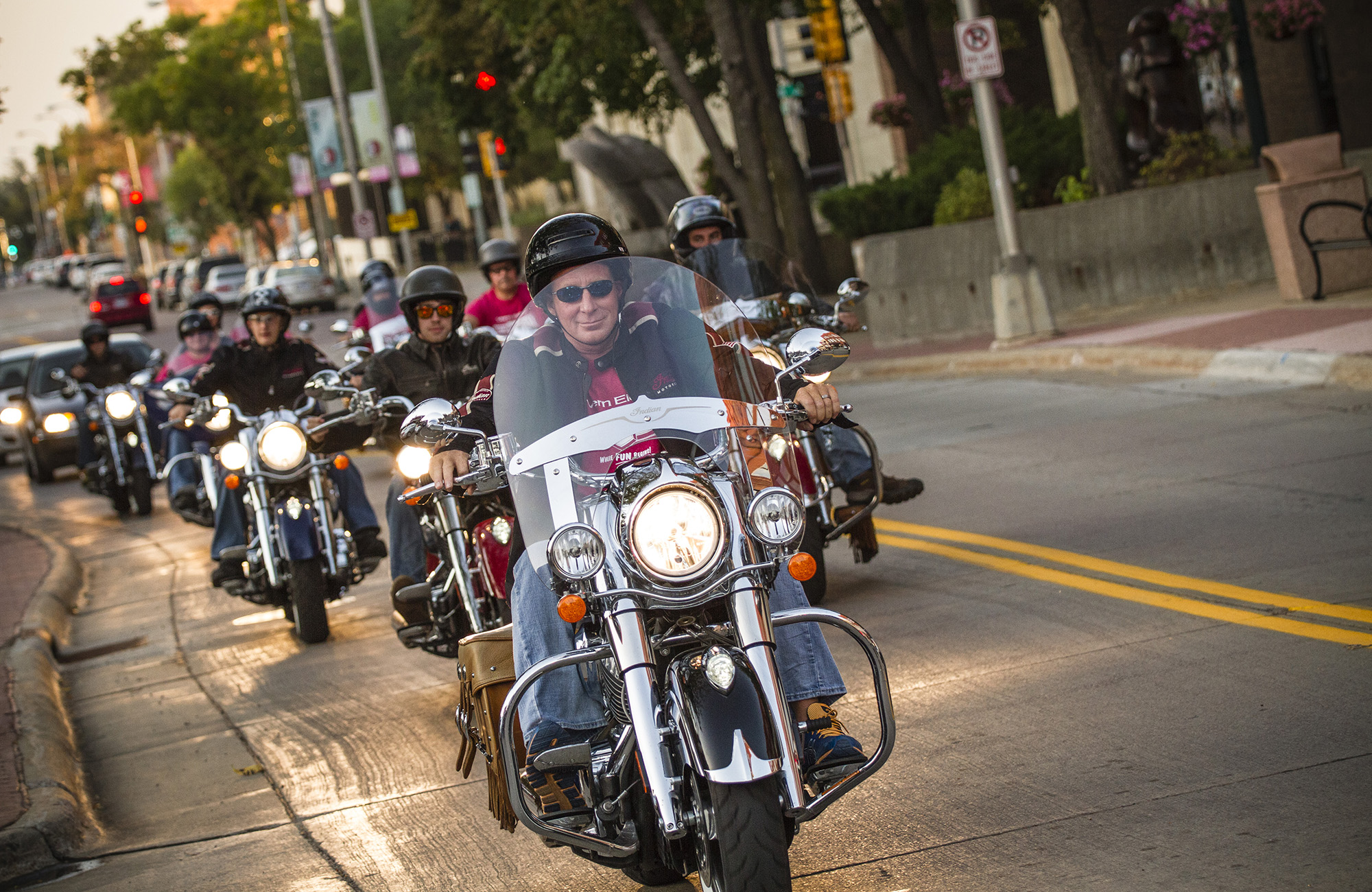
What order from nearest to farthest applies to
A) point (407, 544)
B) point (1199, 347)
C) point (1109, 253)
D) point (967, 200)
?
point (407, 544) < point (1199, 347) < point (1109, 253) < point (967, 200)

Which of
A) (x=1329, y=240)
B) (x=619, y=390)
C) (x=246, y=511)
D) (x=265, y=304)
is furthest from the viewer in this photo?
(x=1329, y=240)

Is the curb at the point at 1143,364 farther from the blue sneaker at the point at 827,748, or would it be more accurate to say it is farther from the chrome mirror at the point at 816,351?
the blue sneaker at the point at 827,748

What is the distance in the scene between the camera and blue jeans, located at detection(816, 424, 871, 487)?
8.27 m

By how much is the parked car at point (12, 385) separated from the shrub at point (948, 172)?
12.4 m

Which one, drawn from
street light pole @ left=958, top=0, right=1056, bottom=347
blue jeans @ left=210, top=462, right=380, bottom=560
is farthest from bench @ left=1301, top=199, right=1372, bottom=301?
blue jeans @ left=210, top=462, right=380, bottom=560

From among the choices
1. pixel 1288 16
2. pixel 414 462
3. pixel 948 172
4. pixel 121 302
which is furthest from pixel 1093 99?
pixel 121 302

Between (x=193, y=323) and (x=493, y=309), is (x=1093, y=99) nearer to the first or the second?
(x=493, y=309)

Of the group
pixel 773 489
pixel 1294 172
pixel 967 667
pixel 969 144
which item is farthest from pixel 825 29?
pixel 773 489

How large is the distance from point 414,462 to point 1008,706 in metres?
2.93

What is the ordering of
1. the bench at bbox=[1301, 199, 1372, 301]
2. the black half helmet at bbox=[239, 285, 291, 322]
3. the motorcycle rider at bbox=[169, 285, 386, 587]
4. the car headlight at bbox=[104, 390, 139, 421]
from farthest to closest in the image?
1. the car headlight at bbox=[104, 390, 139, 421]
2. the bench at bbox=[1301, 199, 1372, 301]
3. the black half helmet at bbox=[239, 285, 291, 322]
4. the motorcycle rider at bbox=[169, 285, 386, 587]

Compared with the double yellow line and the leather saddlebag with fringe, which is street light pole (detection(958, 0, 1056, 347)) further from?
the leather saddlebag with fringe

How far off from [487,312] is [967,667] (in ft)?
19.1

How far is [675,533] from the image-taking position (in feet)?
13.3

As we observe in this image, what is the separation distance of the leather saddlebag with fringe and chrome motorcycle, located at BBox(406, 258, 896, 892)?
0.09 meters
